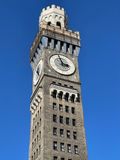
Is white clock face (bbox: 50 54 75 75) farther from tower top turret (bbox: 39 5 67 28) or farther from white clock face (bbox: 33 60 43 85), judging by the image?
tower top turret (bbox: 39 5 67 28)

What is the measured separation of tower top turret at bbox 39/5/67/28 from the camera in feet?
279

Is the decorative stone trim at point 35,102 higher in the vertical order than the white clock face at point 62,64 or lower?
lower

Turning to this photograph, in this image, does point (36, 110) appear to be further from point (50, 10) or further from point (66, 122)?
point (50, 10)

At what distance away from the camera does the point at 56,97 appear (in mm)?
67812

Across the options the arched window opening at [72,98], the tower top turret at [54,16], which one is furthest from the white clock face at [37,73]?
the tower top turret at [54,16]

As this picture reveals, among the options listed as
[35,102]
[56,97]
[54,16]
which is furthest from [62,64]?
[54,16]

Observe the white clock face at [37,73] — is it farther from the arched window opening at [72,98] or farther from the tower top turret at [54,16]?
the tower top turret at [54,16]

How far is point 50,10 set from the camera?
8762 centimetres

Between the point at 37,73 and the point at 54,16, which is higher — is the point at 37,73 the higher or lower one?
the lower one

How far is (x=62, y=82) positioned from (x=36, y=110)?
345 inches

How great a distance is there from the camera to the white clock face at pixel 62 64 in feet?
238

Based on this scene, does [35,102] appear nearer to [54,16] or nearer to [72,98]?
[72,98]

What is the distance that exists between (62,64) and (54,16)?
62.0 ft

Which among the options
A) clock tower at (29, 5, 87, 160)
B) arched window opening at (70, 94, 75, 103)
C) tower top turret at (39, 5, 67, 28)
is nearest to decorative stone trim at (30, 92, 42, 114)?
clock tower at (29, 5, 87, 160)
